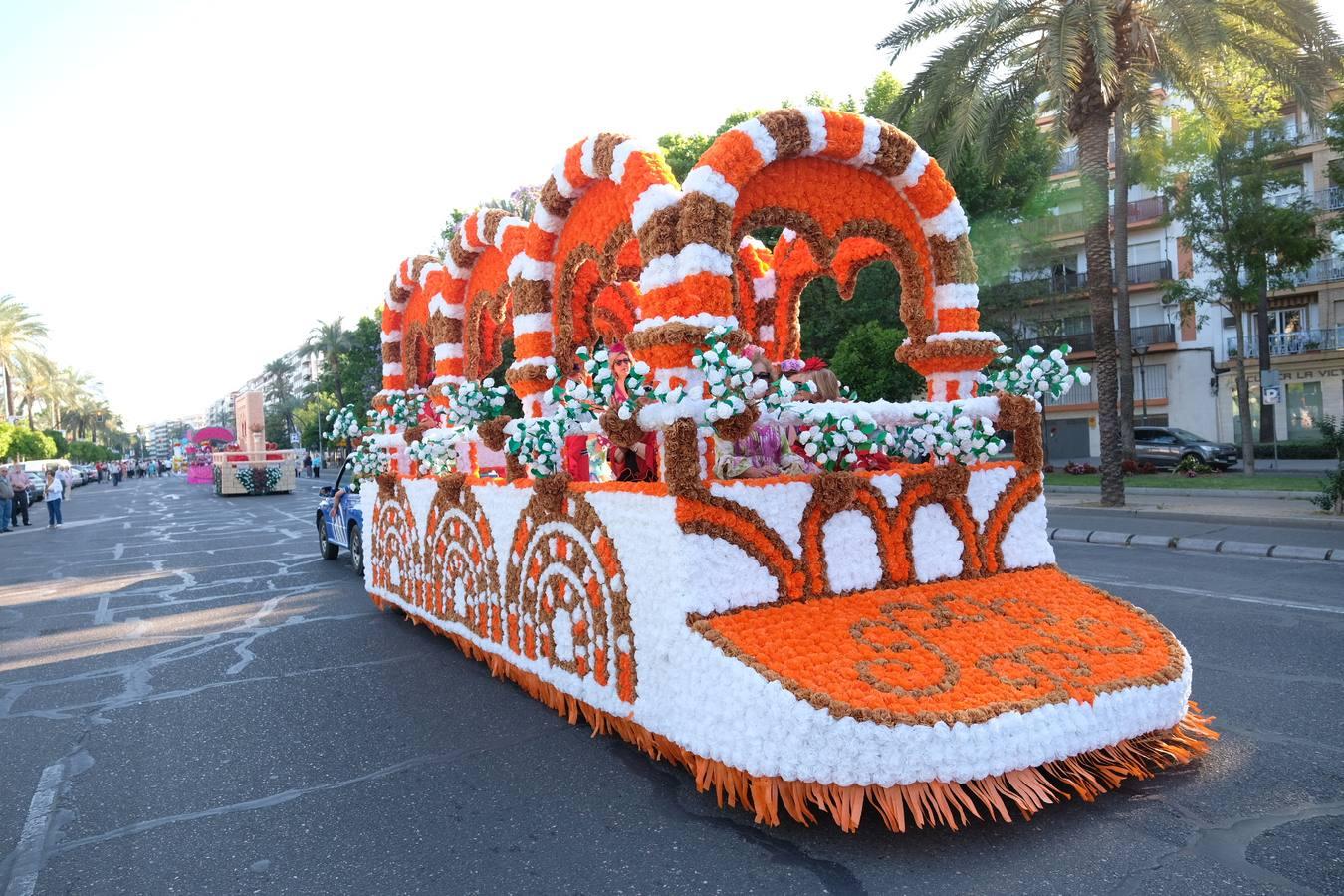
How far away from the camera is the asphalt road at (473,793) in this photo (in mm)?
2924

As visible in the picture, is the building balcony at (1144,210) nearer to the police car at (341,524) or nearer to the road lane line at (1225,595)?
the road lane line at (1225,595)

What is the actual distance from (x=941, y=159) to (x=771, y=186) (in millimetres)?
10269

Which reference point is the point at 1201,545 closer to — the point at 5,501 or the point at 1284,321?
the point at 5,501

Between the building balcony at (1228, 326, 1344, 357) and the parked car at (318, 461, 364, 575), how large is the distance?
31551mm

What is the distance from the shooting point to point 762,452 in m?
4.51

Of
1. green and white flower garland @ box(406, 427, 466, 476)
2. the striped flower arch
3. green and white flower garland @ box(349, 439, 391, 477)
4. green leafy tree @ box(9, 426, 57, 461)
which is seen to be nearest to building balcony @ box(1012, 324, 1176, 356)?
green and white flower garland @ box(349, 439, 391, 477)

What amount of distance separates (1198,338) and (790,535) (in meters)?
35.0

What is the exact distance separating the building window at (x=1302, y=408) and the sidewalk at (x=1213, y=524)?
19395mm

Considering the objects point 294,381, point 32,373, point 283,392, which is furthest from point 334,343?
point 294,381

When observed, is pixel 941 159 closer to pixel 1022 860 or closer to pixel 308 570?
pixel 308 570

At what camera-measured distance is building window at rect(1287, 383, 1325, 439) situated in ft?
103

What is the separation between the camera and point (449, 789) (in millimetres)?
3836

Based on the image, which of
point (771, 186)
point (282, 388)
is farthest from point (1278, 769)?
point (282, 388)

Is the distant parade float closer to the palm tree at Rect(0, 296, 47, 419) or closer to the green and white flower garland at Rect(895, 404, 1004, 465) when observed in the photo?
the palm tree at Rect(0, 296, 47, 419)
